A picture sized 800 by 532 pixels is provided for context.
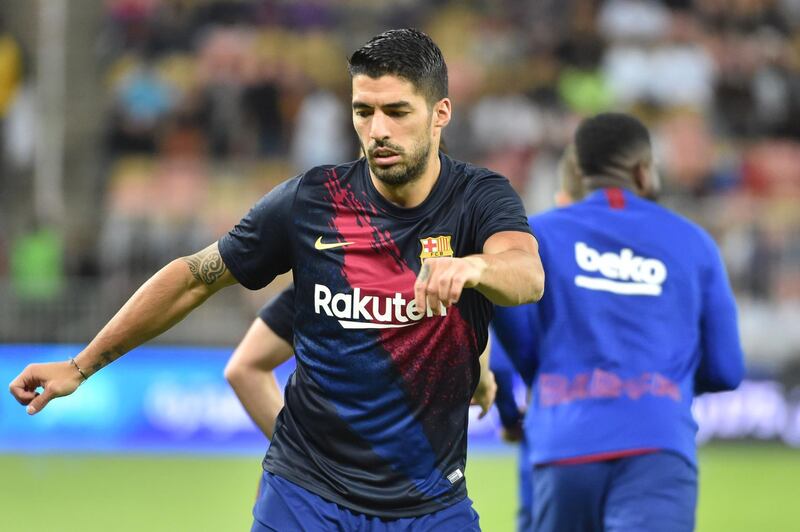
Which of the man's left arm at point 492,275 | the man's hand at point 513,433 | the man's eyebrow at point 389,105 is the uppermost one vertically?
the man's eyebrow at point 389,105

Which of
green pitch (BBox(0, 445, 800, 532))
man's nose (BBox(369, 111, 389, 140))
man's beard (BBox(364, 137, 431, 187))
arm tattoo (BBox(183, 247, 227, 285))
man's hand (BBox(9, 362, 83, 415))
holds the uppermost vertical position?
man's nose (BBox(369, 111, 389, 140))

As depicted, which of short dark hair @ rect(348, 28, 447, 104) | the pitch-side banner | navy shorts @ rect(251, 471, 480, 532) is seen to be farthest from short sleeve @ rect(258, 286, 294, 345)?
the pitch-side banner

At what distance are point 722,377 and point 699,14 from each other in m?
15.7

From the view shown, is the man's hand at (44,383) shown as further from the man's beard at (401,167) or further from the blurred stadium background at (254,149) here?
the blurred stadium background at (254,149)

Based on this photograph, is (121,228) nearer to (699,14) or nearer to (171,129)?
(171,129)

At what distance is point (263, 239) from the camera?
4766 mm

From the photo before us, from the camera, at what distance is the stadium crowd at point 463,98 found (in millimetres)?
17172

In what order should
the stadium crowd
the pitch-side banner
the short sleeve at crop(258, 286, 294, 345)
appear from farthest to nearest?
the stadium crowd, the pitch-side banner, the short sleeve at crop(258, 286, 294, 345)

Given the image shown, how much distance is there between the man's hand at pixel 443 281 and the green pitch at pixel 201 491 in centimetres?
655

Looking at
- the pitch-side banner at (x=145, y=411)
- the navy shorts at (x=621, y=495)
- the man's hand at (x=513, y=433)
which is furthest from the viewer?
the pitch-side banner at (x=145, y=411)

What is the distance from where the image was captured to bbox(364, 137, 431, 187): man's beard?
4477 mm

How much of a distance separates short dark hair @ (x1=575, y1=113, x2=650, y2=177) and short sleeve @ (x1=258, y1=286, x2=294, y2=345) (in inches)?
52.9

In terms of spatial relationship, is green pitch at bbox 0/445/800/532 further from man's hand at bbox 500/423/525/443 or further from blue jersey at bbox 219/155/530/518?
blue jersey at bbox 219/155/530/518

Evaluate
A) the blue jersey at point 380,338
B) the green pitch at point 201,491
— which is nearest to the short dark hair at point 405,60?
the blue jersey at point 380,338
